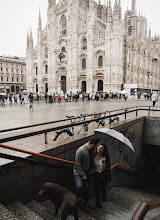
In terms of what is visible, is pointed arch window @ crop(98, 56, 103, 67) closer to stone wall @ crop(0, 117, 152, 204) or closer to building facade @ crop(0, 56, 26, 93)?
stone wall @ crop(0, 117, 152, 204)

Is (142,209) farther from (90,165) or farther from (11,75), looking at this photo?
(11,75)

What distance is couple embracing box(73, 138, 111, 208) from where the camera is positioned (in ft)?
10.3

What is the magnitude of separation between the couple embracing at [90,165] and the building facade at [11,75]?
55.1 meters

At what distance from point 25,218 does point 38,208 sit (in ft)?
1.86

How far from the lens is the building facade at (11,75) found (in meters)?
54.3

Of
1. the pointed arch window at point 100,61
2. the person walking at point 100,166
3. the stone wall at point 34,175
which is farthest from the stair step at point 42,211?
the pointed arch window at point 100,61

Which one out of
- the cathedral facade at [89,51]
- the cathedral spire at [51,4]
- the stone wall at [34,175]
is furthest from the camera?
the cathedral spire at [51,4]

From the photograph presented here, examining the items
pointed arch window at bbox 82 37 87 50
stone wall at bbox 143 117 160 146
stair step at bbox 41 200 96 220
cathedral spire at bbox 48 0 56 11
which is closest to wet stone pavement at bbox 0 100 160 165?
stair step at bbox 41 200 96 220

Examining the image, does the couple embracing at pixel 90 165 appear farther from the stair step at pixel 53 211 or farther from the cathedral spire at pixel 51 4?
the cathedral spire at pixel 51 4

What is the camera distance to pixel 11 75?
187ft

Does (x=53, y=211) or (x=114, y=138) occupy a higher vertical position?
(x=114, y=138)

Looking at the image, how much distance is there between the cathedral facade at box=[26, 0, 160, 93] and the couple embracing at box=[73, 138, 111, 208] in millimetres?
27897

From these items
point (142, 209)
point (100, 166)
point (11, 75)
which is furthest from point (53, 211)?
point (11, 75)

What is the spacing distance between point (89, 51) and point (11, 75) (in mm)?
34856
